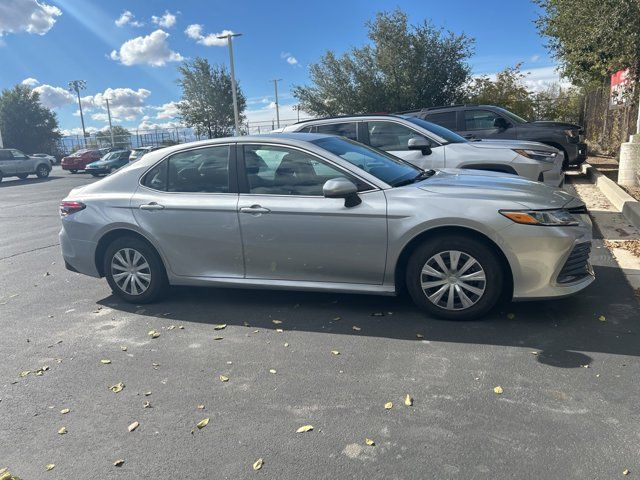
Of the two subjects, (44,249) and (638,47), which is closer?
(44,249)

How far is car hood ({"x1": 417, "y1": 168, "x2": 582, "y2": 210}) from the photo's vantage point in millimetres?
4164

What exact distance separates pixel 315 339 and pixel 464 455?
1.77 metres

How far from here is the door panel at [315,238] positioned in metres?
4.35

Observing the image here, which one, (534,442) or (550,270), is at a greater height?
(550,270)

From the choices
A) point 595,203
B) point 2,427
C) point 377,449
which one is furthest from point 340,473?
point 595,203

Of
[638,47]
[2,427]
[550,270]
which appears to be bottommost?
[2,427]

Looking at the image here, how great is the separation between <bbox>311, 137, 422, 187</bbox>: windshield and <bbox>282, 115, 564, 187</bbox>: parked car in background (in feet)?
6.96

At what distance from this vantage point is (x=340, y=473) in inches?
103

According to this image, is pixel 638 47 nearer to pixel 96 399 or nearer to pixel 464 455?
pixel 464 455

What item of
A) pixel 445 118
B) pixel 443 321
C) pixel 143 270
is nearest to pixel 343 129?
pixel 143 270

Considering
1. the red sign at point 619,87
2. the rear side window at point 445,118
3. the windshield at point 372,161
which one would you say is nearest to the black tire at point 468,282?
the windshield at point 372,161

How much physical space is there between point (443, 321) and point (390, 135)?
4037 millimetres

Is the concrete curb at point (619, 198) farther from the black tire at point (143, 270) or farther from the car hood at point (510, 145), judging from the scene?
the black tire at point (143, 270)

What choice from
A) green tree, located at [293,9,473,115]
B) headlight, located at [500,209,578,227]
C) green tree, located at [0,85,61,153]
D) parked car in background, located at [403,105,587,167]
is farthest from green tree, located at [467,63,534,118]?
green tree, located at [0,85,61,153]
